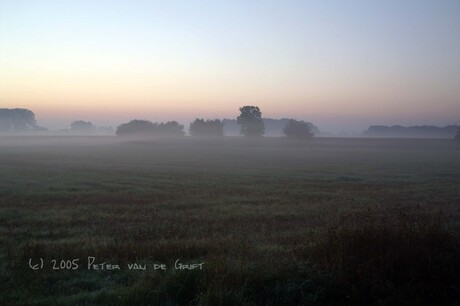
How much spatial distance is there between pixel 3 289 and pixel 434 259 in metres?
7.71

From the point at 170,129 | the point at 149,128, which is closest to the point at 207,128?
the point at 170,129

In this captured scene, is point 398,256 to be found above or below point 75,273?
above

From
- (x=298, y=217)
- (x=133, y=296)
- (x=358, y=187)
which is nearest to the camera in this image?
(x=133, y=296)

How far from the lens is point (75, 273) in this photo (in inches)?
298

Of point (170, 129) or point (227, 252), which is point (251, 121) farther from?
point (227, 252)

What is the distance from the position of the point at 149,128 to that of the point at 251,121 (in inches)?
1817

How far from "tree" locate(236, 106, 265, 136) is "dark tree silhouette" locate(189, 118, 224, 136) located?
27.9ft

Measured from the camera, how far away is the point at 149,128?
152625 mm

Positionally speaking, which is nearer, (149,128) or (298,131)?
(298,131)

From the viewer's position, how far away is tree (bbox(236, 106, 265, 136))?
127m

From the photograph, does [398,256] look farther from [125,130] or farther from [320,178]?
[125,130]

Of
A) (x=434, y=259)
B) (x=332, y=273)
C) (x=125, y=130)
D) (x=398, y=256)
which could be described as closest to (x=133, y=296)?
(x=332, y=273)

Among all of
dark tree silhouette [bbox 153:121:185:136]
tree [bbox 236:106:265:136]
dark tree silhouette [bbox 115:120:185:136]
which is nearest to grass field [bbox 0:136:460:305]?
tree [bbox 236:106:265:136]

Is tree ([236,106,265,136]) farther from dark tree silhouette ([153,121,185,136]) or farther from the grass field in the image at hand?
the grass field
